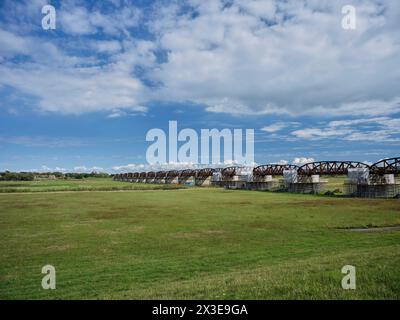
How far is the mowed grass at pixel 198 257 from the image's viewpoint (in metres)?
11.0

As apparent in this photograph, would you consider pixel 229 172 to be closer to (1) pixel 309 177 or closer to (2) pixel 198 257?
(1) pixel 309 177

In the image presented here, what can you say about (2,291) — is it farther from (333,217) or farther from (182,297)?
(333,217)

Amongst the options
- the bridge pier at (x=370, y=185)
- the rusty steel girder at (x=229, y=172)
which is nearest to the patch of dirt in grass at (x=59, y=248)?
the bridge pier at (x=370, y=185)

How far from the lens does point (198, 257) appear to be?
19.6m

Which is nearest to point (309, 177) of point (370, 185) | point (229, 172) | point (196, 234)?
point (370, 185)

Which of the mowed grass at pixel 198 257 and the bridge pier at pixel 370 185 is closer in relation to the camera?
the mowed grass at pixel 198 257

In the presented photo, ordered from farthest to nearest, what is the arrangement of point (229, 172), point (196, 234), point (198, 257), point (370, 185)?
point (229, 172), point (370, 185), point (196, 234), point (198, 257)

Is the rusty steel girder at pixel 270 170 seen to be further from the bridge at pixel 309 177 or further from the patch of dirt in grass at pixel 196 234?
the patch of dirt in grass at pixel 196 234

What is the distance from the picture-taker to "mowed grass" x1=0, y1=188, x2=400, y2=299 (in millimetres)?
10984

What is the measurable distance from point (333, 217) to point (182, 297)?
30696 mm

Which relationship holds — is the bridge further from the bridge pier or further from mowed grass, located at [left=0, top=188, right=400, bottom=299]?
mowed grass, located at [left=0, top=188, right=400, bottom=299]

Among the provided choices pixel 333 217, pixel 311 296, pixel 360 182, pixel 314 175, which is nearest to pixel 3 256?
pixel 311 296

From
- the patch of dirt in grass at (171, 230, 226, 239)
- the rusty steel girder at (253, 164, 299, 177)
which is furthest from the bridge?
the patch of dirt in grass at (171, 230, 226, 239)
